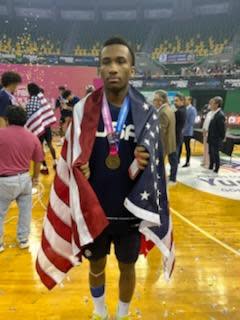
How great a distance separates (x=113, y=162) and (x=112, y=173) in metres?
0.05

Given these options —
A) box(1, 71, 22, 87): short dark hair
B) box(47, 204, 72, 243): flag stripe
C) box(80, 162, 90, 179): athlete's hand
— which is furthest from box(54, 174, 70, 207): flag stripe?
box(1, 71, 22, 87): short dark hair

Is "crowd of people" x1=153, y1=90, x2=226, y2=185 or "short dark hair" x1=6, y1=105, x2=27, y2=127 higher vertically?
"short dark hair" x1=6, y1=105, x2=27, y2=127

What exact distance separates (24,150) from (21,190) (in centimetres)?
38

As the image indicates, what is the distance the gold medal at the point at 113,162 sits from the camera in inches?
68.2

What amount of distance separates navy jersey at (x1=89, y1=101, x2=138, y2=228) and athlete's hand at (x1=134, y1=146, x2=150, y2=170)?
8 cm

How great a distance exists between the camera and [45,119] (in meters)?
6.02

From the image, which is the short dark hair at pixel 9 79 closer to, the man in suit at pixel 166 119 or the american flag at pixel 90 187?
the man in suit at pixel 166 119

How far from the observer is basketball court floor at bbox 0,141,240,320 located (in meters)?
2.49

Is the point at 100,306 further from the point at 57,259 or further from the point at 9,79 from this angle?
the point at 9,79

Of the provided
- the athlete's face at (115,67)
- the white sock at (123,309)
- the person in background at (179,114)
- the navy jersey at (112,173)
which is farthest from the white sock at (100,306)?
the person in background at (179,114)

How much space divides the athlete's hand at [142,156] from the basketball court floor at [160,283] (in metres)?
1.22

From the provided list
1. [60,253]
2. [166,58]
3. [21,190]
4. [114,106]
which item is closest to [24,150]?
[21,190]

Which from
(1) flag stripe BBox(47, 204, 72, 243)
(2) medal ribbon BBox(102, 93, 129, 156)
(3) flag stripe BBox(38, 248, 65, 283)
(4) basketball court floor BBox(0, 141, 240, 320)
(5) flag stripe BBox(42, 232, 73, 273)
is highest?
(2) medal ribbon BBox(102, 93, 129, 156)

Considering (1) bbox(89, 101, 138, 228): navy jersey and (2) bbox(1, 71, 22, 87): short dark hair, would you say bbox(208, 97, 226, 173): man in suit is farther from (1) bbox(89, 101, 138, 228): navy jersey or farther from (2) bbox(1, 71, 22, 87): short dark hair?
(1) bbox(89, 101, 138, 228): navy jersey
